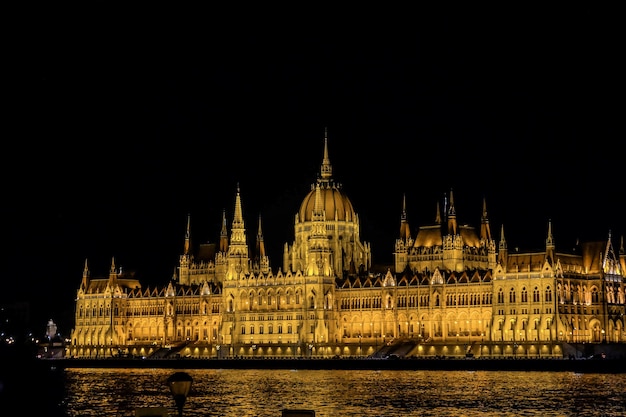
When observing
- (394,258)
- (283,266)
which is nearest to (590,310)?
(394,258)

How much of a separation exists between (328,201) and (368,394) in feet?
264

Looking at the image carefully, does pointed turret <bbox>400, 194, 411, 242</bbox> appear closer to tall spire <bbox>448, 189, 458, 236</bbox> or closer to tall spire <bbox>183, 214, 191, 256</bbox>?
tall spire <bbox>448, 189, 458, 236</bbox>

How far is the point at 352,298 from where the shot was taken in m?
163

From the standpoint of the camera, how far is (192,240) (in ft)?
629

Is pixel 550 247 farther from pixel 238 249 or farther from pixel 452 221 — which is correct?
pixel 238 249

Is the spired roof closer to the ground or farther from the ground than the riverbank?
farther from the ground

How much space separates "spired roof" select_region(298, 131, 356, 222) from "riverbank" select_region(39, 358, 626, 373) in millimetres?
26204

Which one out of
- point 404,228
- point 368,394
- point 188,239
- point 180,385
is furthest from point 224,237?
point 180,385

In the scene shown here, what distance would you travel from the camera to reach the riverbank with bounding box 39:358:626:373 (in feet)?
424

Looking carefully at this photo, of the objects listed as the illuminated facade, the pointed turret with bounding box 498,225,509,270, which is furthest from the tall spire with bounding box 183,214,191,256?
the pointed turret with bounding box 498,225,509,270

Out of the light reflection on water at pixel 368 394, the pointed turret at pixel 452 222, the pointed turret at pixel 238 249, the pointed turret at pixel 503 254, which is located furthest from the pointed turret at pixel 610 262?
the pointed turret at pixel 238 249

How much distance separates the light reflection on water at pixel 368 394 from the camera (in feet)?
258

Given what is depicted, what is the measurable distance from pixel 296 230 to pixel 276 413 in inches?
3926

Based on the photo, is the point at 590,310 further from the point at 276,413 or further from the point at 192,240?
the point at 276,413
